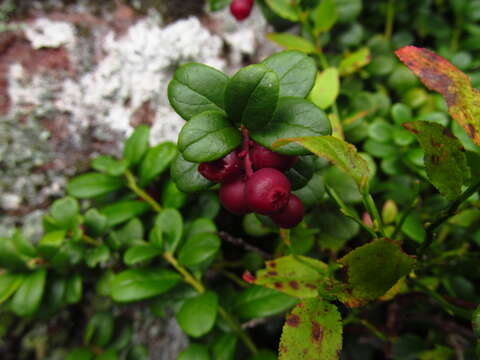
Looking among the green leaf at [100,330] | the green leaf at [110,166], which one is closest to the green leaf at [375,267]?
the green leaf at [110,166]

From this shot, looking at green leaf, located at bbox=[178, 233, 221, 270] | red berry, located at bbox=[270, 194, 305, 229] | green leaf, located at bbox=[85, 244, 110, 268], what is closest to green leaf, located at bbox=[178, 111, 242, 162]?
red berry, located at bbox=[270, 194, 305, 229]

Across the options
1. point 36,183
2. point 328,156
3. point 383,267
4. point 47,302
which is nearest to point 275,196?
point 328,156

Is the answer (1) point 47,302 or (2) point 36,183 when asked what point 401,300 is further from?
(2) point 36,183

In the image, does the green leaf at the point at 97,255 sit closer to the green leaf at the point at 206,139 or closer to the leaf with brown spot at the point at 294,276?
the leaf with brown spot at the point at 294,276

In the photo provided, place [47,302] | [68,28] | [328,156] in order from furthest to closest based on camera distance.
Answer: [68,28]
[47,302]
[328,156]

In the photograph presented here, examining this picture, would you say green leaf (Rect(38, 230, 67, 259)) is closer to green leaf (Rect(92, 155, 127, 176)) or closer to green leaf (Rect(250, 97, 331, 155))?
green leaf (Rect(92, 155, 127, 176))

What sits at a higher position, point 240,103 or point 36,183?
point 240,103

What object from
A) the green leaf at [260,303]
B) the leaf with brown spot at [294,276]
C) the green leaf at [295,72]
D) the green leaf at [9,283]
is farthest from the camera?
the green leaf at [9,283]
